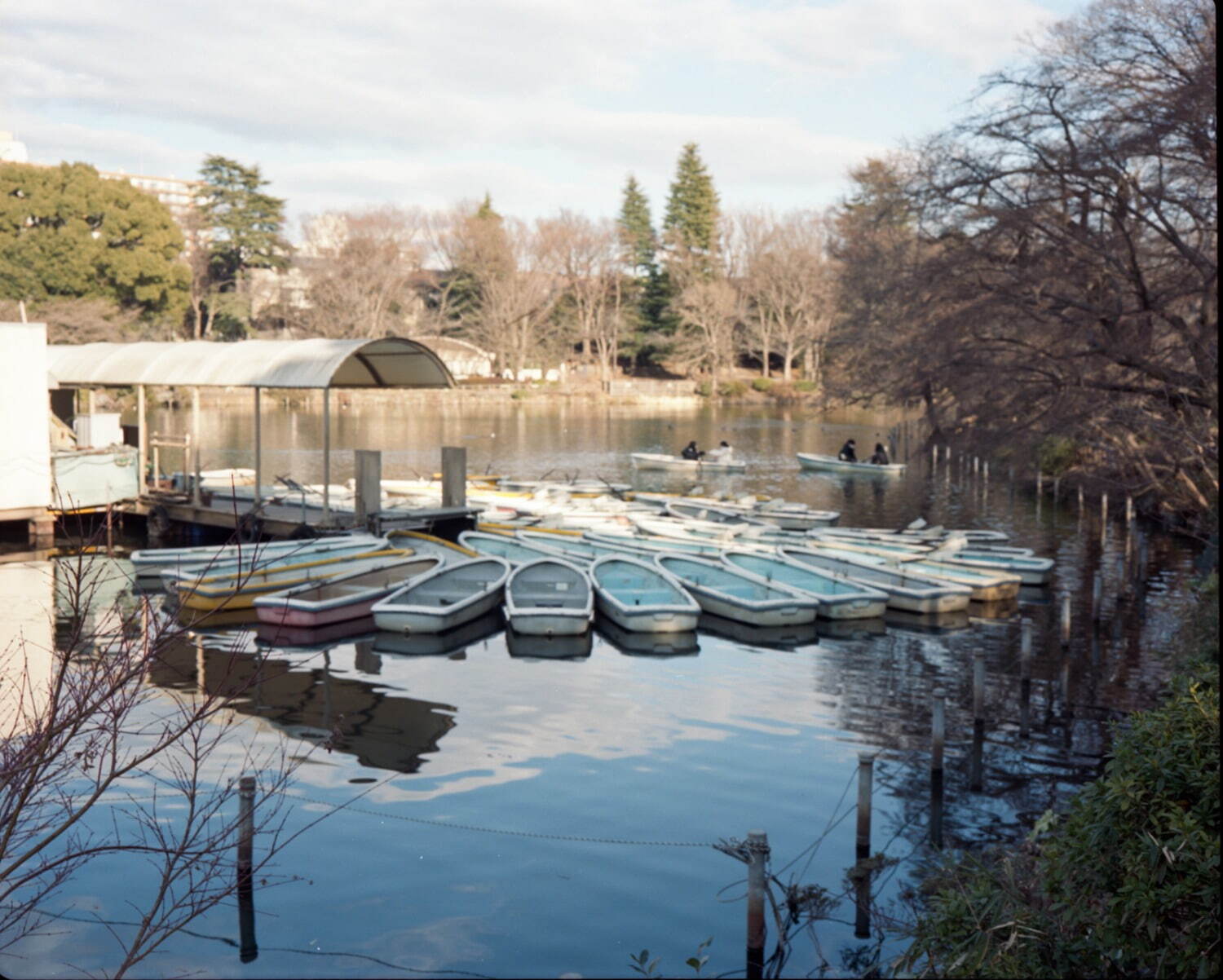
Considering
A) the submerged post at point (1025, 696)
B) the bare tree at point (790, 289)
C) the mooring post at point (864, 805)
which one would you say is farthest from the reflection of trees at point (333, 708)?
the bare tree at point (790, 289)

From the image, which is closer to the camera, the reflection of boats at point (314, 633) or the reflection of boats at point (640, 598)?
the reflection of boats at point (314, 633)

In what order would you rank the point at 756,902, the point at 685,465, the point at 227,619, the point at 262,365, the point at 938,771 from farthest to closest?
the point at 685,465 < the point at 262,365 < the point at 227,619 < the point at 938,771 < the point at 756,902

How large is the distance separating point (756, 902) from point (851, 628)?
37.2ft

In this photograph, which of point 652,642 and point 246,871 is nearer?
point 246,871

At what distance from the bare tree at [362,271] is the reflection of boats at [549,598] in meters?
52.2

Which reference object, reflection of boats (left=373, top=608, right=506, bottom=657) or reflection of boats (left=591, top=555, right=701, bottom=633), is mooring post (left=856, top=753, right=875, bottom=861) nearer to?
reflection of boats (left=591, top=555, right=701, bottom=633)

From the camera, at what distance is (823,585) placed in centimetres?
1978

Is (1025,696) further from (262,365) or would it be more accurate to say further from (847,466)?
(847,466)

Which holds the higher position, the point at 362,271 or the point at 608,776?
the point at 362,271

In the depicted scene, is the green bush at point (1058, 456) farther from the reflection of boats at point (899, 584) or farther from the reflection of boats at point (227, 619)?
the reflection of boats at point (227, 619)

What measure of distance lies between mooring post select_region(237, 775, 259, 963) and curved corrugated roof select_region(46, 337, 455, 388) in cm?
1448

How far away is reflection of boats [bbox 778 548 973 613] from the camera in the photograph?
760 inches

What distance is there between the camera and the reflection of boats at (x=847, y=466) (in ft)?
138

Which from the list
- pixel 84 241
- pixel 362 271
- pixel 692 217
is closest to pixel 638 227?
pixel 692 217
